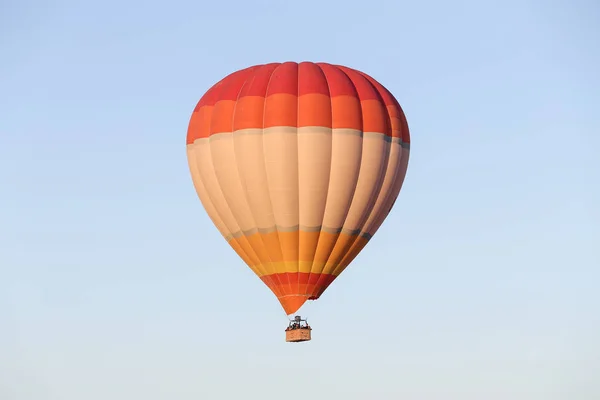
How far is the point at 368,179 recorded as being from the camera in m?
62.7

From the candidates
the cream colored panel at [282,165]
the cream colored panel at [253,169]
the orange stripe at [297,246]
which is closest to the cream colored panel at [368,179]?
the orange stripe at [297,246]

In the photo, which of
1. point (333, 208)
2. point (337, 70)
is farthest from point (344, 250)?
point (337, 70)

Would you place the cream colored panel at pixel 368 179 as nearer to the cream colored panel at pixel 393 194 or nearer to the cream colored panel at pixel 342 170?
the cream colored panel at pixel 342 170

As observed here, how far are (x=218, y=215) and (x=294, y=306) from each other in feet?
13.8

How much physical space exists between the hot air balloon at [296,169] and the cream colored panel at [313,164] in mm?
34

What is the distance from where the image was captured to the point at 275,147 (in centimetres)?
6197

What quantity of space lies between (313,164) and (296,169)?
603 mm

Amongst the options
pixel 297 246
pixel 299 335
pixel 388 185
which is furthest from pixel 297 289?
pixel 388 185

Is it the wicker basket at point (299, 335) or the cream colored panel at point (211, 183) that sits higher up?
the cream colored panel at point (211, 183)

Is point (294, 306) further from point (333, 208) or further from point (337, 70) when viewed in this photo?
point (337, 70)

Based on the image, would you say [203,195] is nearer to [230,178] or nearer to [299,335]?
[230,178]

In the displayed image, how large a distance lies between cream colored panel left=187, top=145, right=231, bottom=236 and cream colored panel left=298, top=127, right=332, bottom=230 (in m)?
3.33

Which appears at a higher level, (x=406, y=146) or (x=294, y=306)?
(x=406, y=146)

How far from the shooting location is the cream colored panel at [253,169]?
62.1 m
